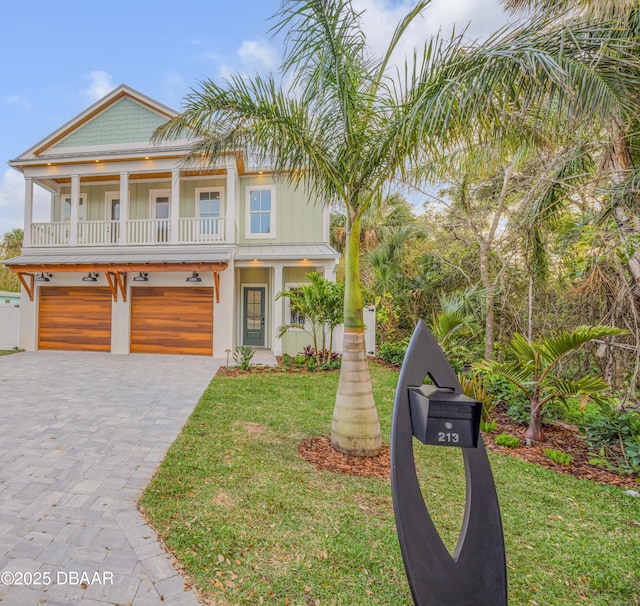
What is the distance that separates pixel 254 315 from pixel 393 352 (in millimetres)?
5347

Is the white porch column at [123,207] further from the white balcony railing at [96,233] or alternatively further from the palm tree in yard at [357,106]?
the palm tree in yard at [357,106]

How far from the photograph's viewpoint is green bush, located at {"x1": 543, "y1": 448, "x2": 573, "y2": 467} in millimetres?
3927

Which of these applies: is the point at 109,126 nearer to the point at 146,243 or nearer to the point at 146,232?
the point at 146,232

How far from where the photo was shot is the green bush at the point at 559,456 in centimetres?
393

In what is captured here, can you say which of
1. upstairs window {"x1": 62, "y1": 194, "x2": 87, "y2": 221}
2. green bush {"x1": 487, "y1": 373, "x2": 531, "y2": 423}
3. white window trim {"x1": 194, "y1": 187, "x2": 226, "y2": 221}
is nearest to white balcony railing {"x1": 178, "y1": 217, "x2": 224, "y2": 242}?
white window trim {"x1": 194, "y1": 187, "x2": 226, "y2": 221}

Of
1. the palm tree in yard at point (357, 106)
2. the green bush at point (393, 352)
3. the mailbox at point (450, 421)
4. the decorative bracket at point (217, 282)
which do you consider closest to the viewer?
the mailbox at point (450, 421)

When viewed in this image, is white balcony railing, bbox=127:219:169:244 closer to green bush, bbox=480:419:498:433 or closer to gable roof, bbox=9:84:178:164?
gable roof, bbox=9:84:178:164

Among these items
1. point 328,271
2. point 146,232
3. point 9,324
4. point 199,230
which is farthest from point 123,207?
point 328,271

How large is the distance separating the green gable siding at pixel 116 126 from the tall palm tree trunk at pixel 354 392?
36.2ft

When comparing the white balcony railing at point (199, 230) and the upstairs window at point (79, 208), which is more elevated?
the upstairs window at point (79, 208)

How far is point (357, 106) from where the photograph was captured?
3826 millimetres

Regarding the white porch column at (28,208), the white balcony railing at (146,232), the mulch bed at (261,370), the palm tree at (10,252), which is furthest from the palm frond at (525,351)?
the palm tree at (10,252)

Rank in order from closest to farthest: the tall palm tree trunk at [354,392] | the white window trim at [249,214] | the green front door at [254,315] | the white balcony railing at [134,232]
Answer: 1. the tall palm tree trunk at [354,392]
2. the white balcony railing at [134,232]
3. the white window trim at [249,214]
4. the green front door at [254,315]

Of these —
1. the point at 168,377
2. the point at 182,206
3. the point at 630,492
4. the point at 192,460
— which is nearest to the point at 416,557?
the point at 192,460
